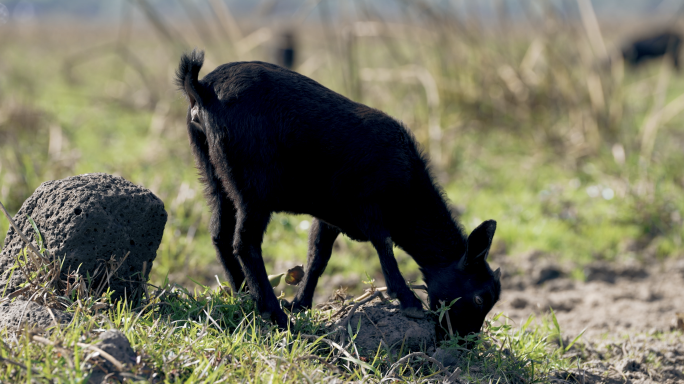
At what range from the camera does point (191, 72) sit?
10.5ft

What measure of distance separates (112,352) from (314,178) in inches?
55.9

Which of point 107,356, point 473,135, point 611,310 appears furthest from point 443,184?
point 107,356

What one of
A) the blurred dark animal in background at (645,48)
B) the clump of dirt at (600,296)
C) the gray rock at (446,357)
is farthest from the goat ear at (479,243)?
the blurred dark animal in background at (645,48)

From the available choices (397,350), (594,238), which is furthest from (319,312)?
(594,238)

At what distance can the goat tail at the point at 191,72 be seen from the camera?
3.20 meters

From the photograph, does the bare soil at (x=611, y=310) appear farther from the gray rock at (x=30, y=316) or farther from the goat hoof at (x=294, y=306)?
the gray rock at (x=30, y=316)

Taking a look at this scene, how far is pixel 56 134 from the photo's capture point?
26.6ft

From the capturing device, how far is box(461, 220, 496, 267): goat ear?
335cm

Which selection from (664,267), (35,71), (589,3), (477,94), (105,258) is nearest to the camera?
(105,258)

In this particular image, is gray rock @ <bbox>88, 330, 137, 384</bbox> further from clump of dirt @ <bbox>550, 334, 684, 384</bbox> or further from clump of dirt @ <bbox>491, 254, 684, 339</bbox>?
clump of dirt @ <bbox>491, 254, 684, 339</bbox>

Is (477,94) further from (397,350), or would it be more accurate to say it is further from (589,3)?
(397,350)

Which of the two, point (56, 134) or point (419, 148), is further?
point (56, 134)

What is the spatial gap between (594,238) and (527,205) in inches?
39.0

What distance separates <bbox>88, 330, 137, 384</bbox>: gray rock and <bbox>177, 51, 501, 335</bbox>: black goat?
846 millimetres
